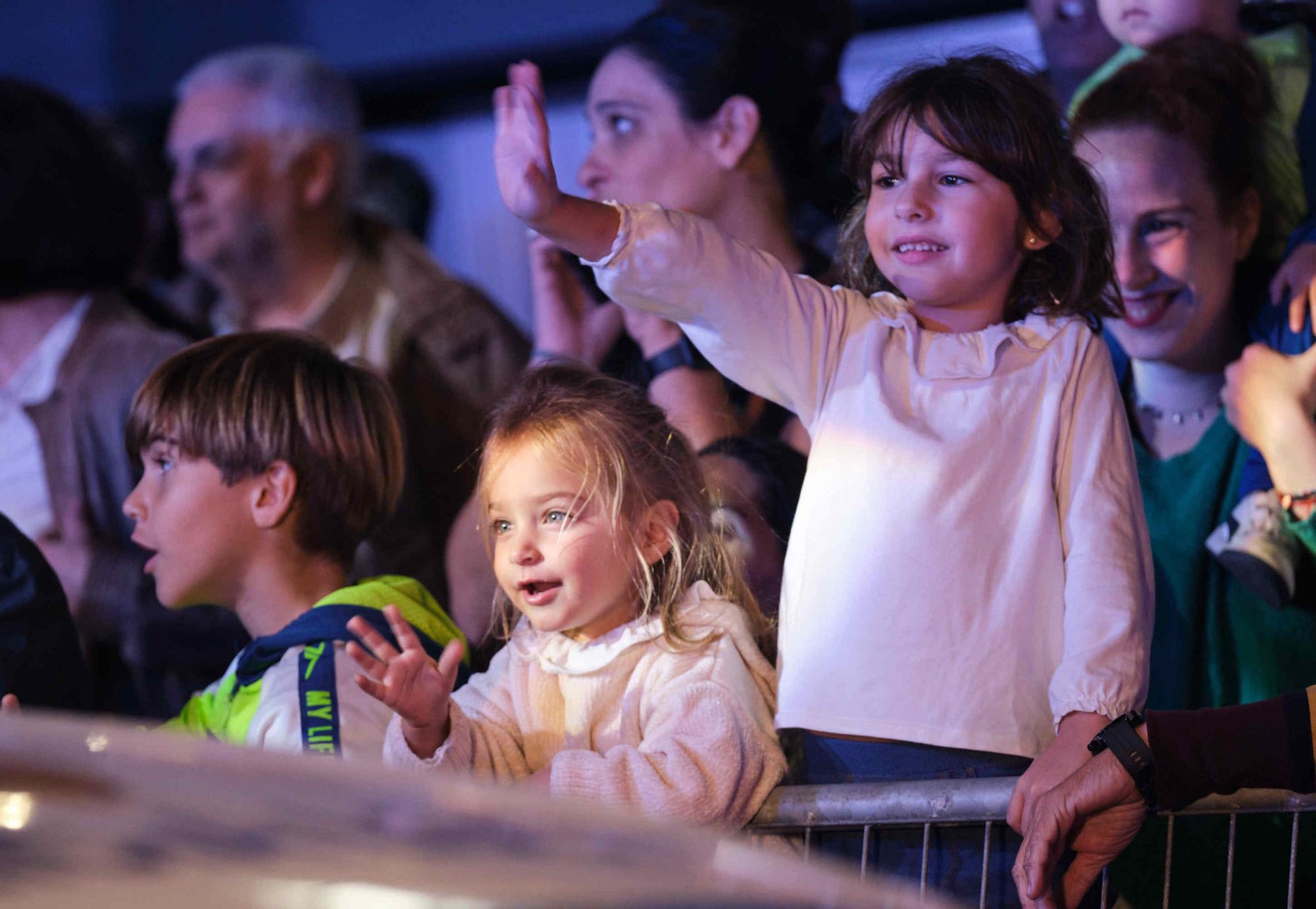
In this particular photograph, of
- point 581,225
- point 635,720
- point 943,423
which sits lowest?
point 635,720

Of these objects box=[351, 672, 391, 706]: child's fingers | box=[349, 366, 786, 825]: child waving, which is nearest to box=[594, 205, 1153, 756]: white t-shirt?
box=[349, 366, 786, 825]: child waving

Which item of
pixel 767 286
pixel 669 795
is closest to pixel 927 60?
pixel 767 286

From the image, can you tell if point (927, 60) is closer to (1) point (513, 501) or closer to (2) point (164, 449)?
(1) point (513, 501)

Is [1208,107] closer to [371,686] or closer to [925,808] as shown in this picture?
[925,808]

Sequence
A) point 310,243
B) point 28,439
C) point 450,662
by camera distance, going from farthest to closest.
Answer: point 310,243 → point 28,439 → point 450,662

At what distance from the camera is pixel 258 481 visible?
256cm

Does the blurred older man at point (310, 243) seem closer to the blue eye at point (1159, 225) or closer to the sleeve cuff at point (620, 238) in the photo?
the blue eye at point (1159, 225)

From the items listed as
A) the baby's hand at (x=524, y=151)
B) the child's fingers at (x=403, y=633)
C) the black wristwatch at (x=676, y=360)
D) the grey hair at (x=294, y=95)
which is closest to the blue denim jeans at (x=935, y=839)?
the child's fingers at (x=403, y=633)

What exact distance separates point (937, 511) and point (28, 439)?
2201 mm

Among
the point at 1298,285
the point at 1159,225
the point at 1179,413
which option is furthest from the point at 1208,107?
the point at 1179,413

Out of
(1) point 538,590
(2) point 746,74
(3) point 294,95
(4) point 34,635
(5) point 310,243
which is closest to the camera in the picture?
(1) point 538,590

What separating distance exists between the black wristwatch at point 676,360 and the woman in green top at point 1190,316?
0.74 m

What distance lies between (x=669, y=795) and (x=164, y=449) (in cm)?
110

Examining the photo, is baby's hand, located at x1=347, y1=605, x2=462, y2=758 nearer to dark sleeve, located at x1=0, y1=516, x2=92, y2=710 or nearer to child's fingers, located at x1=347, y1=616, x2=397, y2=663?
child's fingers, located at x1=347, y1=616, x2=397, y2=663
